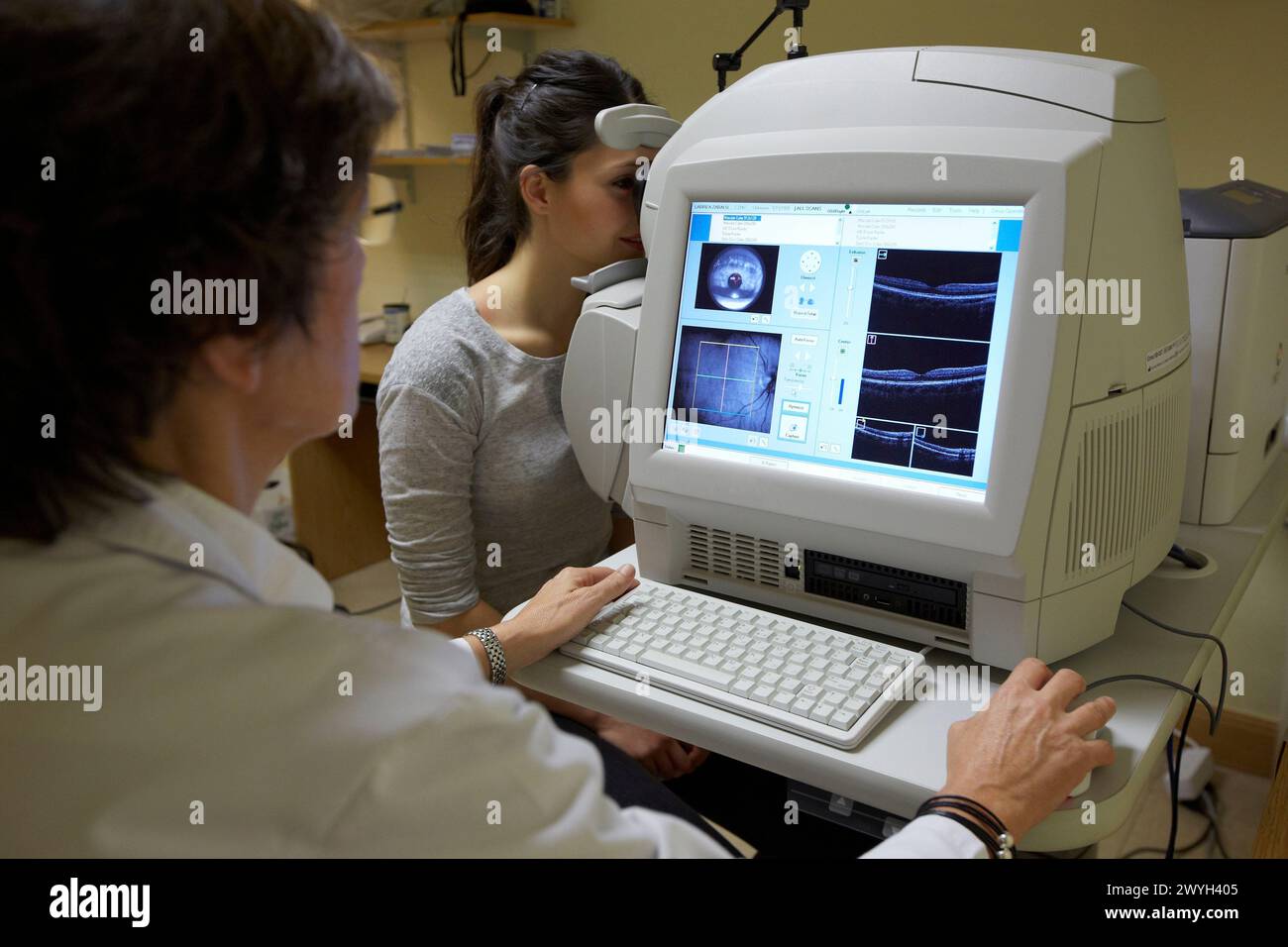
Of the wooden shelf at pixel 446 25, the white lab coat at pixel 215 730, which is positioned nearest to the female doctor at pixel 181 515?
the white lab coat at pixel 215 730

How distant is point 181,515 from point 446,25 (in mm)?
2892

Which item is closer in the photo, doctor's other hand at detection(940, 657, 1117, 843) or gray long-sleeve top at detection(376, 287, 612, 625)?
doctor's other hand at detection(940, 657, 1117, 843)

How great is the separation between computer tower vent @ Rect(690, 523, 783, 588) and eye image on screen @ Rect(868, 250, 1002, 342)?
0.92ft

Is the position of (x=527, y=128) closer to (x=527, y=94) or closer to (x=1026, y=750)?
(x=527, y=94)

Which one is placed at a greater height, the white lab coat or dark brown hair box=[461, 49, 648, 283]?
dark brown hair box=[461, 49, 648, 283]

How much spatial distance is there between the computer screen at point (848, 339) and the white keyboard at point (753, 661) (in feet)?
0.56

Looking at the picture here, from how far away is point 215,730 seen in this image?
0.53m

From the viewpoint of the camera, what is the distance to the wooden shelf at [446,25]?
296cm

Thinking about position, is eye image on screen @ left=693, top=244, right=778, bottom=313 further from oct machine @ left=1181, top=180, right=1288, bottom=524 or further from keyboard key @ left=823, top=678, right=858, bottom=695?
oct machine @ left=1181, top=180, right=1288, bottom=524

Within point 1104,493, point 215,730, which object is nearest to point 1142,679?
point 1104,493

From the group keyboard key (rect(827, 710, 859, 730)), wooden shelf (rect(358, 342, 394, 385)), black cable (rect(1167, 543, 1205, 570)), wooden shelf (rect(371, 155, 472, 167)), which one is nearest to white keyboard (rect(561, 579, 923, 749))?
keyboard key (rect(827, 710, 859, 730))

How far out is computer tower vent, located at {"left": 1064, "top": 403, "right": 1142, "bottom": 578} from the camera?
936 mm

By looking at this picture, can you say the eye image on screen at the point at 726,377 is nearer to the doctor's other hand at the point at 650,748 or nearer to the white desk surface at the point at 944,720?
the white desk surface at the point at 944,720
